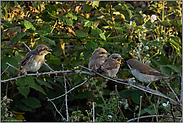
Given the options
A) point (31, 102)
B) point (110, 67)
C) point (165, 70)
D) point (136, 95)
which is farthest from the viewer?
point (31, 102)

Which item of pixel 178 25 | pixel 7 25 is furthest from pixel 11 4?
pixel 178 25

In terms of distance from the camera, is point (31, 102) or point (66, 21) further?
point (31, 102)

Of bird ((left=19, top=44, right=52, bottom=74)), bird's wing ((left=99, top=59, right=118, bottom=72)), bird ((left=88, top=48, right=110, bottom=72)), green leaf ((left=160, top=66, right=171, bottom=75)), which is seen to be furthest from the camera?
green leaf ((left=160, top=66, right=171, bottom=75))

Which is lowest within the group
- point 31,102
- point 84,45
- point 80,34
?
point 31,102

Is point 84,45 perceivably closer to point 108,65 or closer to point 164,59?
point 108,65

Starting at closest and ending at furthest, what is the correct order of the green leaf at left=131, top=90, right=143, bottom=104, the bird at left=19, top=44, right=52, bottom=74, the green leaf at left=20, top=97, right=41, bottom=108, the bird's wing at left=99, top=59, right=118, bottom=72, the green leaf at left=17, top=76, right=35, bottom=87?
1. the bird's wing at left=99, top=59, right=118, bottom=72
2. the bird at left=19, top=44, right=52, bottom=74
3. the green leaf at left=17, top=76, right=35, bottom=87
4. the green leaf at left=131, top=90, right=143, bottom=104
5. the green leaf at left=20, top=97, right=41, bottom=108

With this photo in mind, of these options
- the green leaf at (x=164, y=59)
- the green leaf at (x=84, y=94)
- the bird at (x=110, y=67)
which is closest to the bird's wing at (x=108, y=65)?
the bird at (x=110, y=67)

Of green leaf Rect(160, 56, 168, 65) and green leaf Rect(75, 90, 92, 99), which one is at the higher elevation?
green leaf Rect(160, 56, 168, 65)

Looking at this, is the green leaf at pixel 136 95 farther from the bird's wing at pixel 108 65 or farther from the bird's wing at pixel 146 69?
the bird's wing at pixel 108 65

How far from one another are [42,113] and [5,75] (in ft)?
3.94

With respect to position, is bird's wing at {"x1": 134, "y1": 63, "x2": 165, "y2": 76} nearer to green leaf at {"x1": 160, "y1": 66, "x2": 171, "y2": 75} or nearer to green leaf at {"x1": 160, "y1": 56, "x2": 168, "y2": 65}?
green leaf at {"x1": 160, "y1": 66, "x2": 171, "y2": 75}

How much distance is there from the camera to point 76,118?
2650mm

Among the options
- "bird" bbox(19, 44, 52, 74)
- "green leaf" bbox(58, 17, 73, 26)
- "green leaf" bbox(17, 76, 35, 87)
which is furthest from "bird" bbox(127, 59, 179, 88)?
"green leaf" bbox(17, 76, 35, 87)

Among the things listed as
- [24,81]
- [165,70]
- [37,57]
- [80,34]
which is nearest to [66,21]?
[80,34]
